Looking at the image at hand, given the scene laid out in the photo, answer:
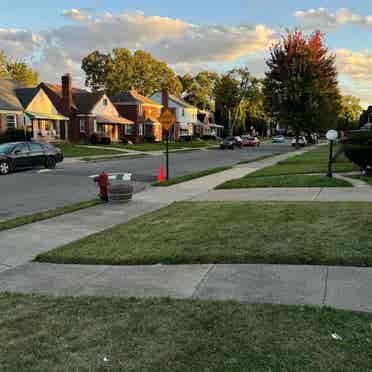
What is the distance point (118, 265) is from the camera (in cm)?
590

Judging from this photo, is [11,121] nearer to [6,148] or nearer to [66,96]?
[66,96]

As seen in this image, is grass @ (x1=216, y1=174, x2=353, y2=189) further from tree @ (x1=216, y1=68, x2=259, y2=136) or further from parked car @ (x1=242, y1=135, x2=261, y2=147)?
tree @ (x1=216, y1=68, x2=259, y2=136)

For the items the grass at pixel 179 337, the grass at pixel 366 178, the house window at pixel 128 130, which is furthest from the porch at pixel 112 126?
the grass at pixel 179 337

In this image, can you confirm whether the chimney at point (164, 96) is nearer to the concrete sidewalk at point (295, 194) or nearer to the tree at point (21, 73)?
the tree at point (21, 73)

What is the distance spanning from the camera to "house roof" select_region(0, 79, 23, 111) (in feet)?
129

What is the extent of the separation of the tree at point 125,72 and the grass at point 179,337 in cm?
8527

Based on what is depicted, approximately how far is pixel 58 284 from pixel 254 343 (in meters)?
2.75

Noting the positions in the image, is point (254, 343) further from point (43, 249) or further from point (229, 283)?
point (43, 249)

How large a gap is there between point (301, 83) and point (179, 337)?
41.3 meters

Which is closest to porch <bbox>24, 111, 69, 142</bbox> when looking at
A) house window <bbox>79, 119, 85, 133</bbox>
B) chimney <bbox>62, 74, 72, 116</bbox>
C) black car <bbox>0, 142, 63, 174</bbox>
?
chimney <bbox>62, 74, 72, 116</bbox>

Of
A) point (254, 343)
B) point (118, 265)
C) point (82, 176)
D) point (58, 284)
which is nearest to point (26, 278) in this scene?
point (58, 284)

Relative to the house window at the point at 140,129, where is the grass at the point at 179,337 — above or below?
below

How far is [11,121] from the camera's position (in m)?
39.4

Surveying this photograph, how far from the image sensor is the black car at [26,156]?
2061cm
